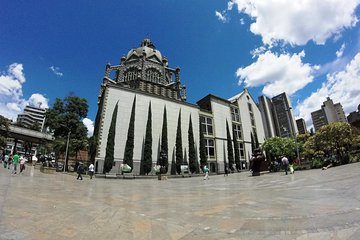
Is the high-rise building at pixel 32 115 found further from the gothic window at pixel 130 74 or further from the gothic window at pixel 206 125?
the gothic window at pixel 206 125

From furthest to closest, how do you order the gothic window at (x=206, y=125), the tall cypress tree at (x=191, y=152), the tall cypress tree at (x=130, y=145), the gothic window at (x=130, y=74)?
1. the gothic window at (x=130, y=74)
2. the gothic window at (x=206, y=125)
3. the tall cypress tree at (x=191, y=152)
4. the tall cypress tree at (x=130, y=145)

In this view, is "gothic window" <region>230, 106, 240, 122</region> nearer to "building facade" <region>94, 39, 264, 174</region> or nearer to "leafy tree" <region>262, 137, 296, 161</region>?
"building facade" <region>94, 39, 264, 174</region>

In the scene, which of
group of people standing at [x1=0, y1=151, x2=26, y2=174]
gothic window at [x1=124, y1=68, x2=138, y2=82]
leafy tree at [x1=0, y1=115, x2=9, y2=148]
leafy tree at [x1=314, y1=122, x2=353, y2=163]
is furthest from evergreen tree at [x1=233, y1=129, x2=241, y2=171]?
leafy tree at [x1=0, y1=115, x2=9, y2=148]

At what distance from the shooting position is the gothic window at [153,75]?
53.1 metres

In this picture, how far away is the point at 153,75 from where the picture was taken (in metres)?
54.1

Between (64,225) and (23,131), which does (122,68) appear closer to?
(23,131)

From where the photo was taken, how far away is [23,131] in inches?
2078

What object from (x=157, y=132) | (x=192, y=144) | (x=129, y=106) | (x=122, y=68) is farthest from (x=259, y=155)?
(x=122, y=68)

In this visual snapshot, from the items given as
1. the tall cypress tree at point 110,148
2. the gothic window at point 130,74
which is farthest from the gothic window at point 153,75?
the tall cypress tree at point 110,148

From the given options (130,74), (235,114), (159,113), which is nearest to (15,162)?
(159,113)

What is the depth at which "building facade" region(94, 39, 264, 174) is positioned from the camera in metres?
32.7

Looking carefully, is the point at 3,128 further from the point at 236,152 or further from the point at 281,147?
the point at 281,147

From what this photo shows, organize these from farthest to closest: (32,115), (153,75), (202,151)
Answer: (32,115) → (153,75) → (202,151)

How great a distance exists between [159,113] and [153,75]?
19974 mm
